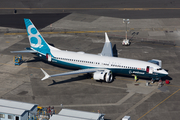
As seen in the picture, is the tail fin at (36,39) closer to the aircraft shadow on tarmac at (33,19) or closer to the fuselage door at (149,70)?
the fuselage door at (149,70)

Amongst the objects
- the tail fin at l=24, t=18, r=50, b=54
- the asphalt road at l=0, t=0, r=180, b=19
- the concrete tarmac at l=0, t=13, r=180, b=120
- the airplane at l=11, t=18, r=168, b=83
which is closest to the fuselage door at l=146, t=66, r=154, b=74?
the airplane at l=11, t=18, r=168, b=83

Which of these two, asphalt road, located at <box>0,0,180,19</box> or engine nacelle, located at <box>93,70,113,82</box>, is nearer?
engine nacelle, located at <box>93,70,113,82</box>

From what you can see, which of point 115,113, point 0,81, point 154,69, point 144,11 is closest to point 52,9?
point 144,11

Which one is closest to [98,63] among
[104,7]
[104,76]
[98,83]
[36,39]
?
[104,76]

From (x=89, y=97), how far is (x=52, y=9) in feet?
244

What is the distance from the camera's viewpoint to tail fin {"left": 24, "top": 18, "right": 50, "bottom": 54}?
80.9m

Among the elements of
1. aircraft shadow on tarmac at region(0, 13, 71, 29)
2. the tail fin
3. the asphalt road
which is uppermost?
the asphalt road

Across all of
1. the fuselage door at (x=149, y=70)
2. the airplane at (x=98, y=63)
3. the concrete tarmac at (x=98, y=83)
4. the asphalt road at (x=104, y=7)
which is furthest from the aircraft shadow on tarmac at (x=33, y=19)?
the fuselage door at (x=149, y=70)

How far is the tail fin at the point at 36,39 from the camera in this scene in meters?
80.9

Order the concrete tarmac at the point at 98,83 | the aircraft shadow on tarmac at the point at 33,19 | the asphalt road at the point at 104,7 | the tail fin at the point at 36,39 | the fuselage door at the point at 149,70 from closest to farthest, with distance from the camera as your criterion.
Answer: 1. the concrete tarmac at the point at 98,83
2. the fuselage door at the point at 149,70
3. the tail fin at the point at 36,39
4. the aircraft shadow on tarmac at the point at 33,19
5. the asphalt road at the point at 104,7

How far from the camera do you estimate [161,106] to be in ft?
209

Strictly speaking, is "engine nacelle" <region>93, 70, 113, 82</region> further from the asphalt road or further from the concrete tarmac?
the asphalt road

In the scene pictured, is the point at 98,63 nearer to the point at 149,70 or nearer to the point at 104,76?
the point at 104,76

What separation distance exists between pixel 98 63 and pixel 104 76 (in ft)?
13.8
